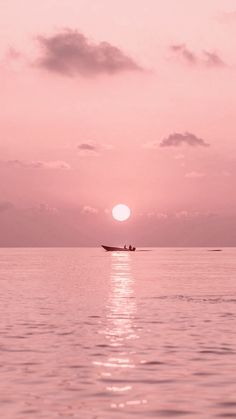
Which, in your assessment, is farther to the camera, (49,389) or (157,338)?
(157,338)

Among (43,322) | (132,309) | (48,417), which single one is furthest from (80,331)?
(48,417)

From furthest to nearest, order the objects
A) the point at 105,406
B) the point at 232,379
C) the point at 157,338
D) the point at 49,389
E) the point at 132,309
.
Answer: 1. the point at 132,309
2. the point at 157,338
3. the point at 232,379
4. the point at 49,389
5. the point at 105,406

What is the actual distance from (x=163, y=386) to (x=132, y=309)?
30.0 m

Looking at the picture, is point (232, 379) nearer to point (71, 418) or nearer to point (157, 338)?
point (71, 418)

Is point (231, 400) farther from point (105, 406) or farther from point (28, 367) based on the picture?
point (28, 367)

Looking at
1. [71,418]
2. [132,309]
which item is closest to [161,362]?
[71,418]

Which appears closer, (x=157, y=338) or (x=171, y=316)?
(x=157, y=338)

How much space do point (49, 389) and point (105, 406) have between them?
9.69 ft

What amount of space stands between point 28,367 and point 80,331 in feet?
39.0

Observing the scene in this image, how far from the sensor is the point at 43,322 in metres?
43.3

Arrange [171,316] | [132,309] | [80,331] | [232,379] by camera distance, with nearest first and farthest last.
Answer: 1. [232,379]
2. [80,331]
3. [171,316]
4. [132,309]

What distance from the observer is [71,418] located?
19781mm

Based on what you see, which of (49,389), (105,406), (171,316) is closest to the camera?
(105,406)

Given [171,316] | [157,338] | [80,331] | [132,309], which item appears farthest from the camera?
[132,309]
